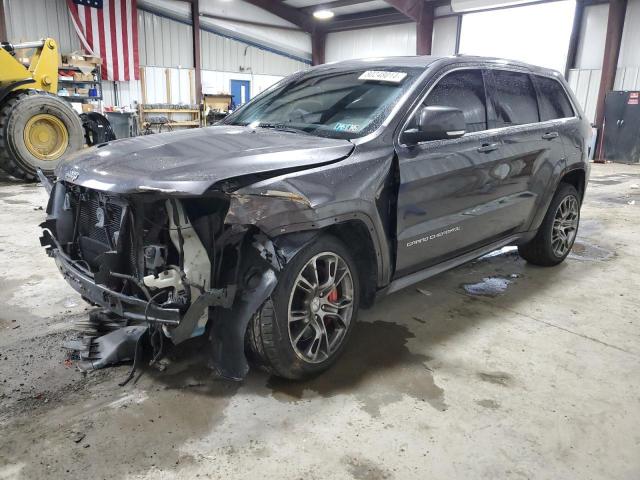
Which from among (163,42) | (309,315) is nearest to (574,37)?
(163,42)

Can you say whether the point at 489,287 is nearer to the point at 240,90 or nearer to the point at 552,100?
the point at 552,100

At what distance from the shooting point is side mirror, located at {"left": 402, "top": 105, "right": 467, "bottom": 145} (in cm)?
265

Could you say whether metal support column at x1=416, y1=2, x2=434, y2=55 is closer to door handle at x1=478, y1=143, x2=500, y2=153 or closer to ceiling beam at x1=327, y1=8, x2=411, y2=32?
→ ceiling beam at x1=327, y1=8, x2=411, y2=32

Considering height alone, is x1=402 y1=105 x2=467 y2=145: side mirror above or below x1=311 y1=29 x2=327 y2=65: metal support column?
below

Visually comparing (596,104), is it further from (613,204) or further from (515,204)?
(515,204)

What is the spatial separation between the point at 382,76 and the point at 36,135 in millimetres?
7244

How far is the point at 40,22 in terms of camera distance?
13.5 metres

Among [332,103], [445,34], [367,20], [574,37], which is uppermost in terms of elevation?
[367,20]

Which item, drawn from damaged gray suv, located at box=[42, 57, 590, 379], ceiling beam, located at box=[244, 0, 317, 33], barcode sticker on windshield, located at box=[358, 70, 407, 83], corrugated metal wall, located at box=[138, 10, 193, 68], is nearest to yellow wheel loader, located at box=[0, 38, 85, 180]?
damaged gray suv, located at box=[42, 57, 590, 379]

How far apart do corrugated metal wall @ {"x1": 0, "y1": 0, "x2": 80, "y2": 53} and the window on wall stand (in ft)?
37.3

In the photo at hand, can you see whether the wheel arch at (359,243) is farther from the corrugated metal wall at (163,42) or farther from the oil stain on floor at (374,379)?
the corrugated metal wall at (163,42)

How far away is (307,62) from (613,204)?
1553 centimetres

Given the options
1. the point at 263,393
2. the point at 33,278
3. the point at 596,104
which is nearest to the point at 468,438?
the point at 263,393

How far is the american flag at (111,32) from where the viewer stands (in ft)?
45.2
